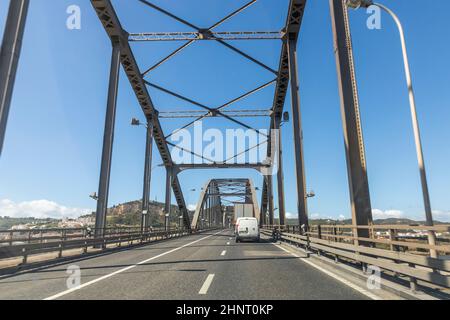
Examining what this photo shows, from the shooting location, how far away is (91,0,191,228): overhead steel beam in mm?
23241

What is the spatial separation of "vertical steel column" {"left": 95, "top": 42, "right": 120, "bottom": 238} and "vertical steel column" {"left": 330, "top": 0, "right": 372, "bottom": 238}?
14.1m

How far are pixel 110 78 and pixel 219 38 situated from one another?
938 centimetres

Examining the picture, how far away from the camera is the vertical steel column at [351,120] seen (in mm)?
10875

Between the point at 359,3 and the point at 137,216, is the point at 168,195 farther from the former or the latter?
the point at 137,216

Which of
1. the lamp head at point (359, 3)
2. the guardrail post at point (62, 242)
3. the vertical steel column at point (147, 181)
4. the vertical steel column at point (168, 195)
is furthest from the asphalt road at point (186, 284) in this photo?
the vertical steel column at point (168, 195)

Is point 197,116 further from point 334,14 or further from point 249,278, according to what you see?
point 249,278

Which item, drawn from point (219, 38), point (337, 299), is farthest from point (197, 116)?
point (337, 299)

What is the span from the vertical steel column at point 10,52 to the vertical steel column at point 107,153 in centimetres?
907

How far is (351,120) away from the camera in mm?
11891

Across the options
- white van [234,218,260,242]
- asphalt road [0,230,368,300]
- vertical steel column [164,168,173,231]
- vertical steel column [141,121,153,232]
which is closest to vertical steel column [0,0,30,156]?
asphalt road [0,230,368,300]

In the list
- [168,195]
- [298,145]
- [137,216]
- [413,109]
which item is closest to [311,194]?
[298,145]

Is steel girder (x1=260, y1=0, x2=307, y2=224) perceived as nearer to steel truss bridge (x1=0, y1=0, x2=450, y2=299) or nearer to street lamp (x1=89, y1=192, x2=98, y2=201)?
steel truss bridge (x1=0, y1=0, x2=450, y2=299)
